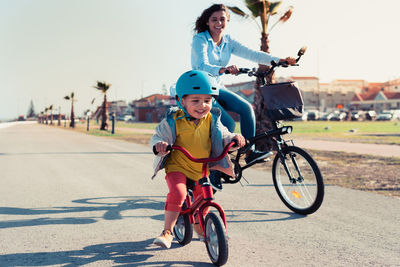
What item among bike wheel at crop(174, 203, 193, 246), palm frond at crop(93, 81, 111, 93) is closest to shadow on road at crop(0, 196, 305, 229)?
bike wheel at crop(174, 203, 193, 246)

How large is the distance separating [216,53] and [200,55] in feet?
0.99

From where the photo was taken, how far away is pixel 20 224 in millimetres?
3951

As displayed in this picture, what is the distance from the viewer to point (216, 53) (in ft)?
13.5

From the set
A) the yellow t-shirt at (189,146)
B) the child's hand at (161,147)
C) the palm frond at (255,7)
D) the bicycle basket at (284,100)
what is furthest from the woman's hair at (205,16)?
the palm frond at (255,7)

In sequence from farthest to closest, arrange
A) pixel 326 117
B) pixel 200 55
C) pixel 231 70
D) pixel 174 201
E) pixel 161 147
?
pixel 326 117
pixel 200 55
pixel 231 70
pixel 174 201
pixel 161 147

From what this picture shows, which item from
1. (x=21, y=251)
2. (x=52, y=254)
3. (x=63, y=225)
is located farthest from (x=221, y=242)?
(x=63, y=225)

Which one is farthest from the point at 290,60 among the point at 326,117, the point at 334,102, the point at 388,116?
the point at 334,102

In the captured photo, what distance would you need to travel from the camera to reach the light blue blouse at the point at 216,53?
386cm

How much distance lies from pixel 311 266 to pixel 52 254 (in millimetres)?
1974

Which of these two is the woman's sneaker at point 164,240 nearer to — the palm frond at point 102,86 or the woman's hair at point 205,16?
the woman's hair at point 205,16

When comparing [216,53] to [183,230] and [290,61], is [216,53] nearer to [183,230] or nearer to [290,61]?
[290,61]

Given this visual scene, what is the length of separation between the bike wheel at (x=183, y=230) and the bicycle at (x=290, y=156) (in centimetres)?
84

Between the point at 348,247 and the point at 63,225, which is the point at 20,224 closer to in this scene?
the point at 63,225

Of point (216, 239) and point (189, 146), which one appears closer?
point (216, 239)
